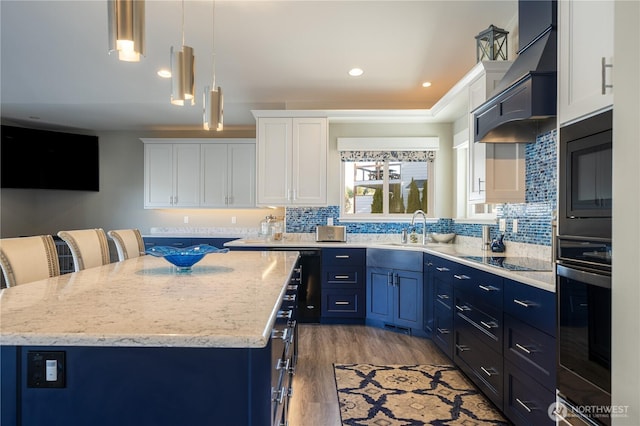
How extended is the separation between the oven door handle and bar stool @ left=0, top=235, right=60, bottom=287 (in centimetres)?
244

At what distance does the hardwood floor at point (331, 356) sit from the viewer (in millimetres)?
2152

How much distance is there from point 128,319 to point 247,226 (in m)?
4.88

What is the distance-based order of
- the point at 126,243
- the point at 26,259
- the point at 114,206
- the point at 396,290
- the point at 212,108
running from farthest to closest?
the point at 114,206
the point at 396,290
the point at 126,243
the point at 212,108
the point at 26,259

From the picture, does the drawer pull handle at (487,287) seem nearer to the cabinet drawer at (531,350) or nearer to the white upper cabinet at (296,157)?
the cabinet drawer at (531,350)

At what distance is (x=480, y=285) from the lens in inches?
88.2

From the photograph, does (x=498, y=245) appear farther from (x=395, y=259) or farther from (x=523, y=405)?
(x=523, y=405)

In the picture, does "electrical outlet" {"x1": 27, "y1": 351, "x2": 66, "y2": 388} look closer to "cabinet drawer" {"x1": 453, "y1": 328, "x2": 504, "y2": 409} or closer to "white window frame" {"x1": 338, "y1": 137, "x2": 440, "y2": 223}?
"cabinet drawer" {"x1": 453, "y1": 328, "x2": 504, "y2": 409}

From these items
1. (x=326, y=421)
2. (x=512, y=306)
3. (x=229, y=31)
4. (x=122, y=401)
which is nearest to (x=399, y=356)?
(x=326, y=421)

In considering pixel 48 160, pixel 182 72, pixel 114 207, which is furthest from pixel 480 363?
pixel 48 160

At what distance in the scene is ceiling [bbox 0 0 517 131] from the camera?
270 centimetres

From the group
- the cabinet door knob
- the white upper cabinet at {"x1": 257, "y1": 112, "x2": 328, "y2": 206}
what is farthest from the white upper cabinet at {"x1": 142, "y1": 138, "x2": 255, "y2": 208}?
the cabinet door knob

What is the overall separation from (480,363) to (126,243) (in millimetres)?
2712

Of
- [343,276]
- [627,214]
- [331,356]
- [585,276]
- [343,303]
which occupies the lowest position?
[331,356]

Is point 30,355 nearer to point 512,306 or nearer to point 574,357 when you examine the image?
point 574,357
